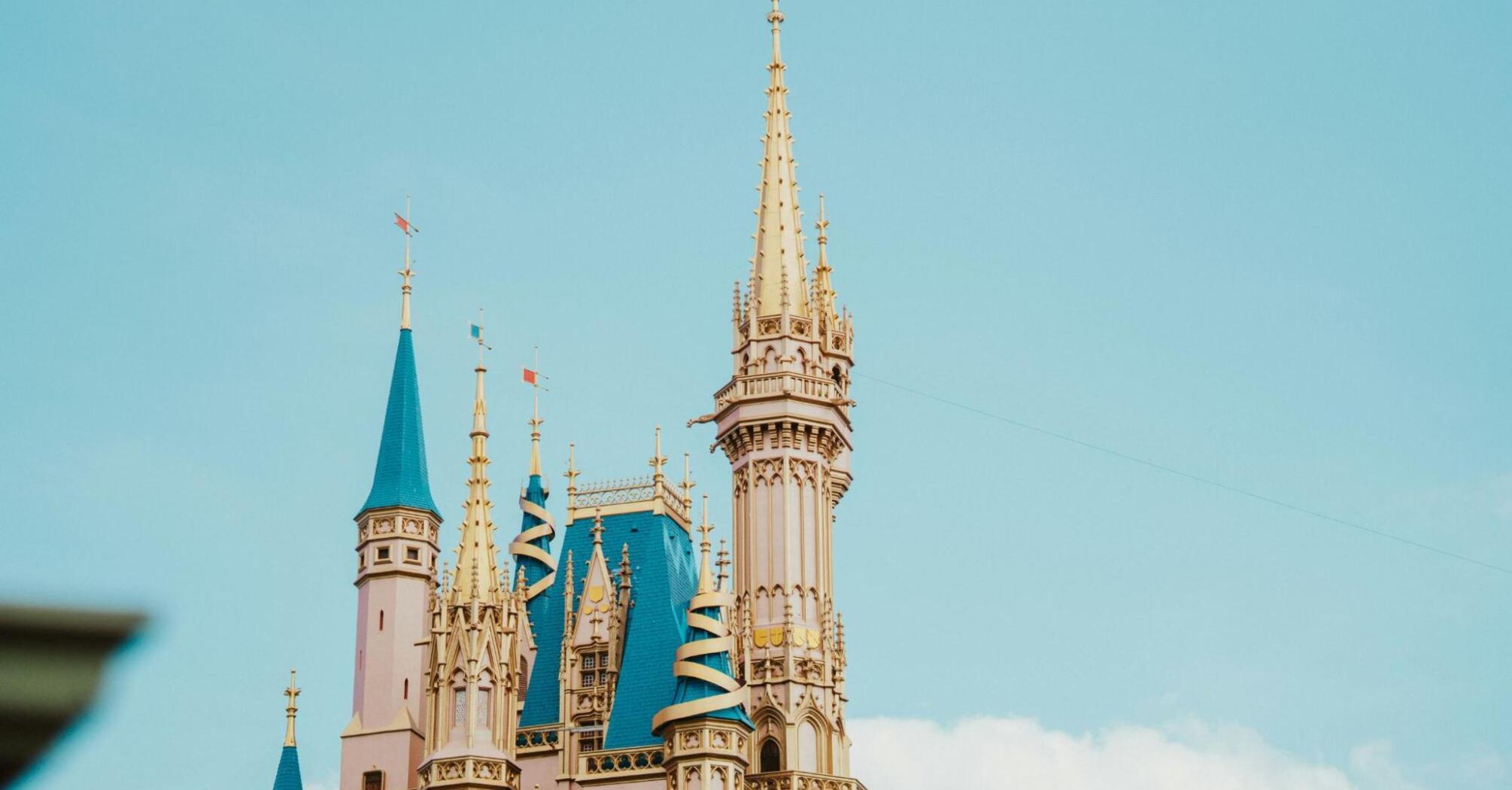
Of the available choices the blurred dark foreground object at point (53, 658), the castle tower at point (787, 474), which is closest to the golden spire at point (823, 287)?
the castle tower at point (787, 474)

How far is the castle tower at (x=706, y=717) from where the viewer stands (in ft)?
138

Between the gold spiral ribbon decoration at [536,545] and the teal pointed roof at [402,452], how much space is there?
2.73 metres

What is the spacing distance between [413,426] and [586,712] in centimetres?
900

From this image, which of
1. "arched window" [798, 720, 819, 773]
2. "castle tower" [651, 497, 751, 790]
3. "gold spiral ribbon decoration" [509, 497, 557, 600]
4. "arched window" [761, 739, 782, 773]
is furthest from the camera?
"gold spiral ribbon decoration" [509, 497, 557, 600]

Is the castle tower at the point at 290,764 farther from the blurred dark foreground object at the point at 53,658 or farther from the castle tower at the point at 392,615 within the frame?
the blurred dark foreground object at the point at 53,658

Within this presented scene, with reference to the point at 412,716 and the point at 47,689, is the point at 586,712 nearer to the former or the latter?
the point at 412,716

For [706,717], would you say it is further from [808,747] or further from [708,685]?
[808,747]

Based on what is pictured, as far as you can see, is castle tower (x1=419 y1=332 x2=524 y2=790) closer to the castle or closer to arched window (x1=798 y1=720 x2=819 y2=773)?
the castle

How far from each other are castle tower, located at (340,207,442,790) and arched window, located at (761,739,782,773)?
769cm

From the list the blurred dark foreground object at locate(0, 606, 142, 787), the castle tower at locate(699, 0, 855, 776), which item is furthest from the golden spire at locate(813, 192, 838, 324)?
the blurred dark foreground object at locate(0, 606, 142, 787)

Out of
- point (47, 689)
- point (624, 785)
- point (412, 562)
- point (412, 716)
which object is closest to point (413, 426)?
point (412, 562)

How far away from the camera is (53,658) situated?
4984 millimetres

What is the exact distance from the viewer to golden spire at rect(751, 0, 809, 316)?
50500mm

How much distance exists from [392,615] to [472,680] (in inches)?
198
